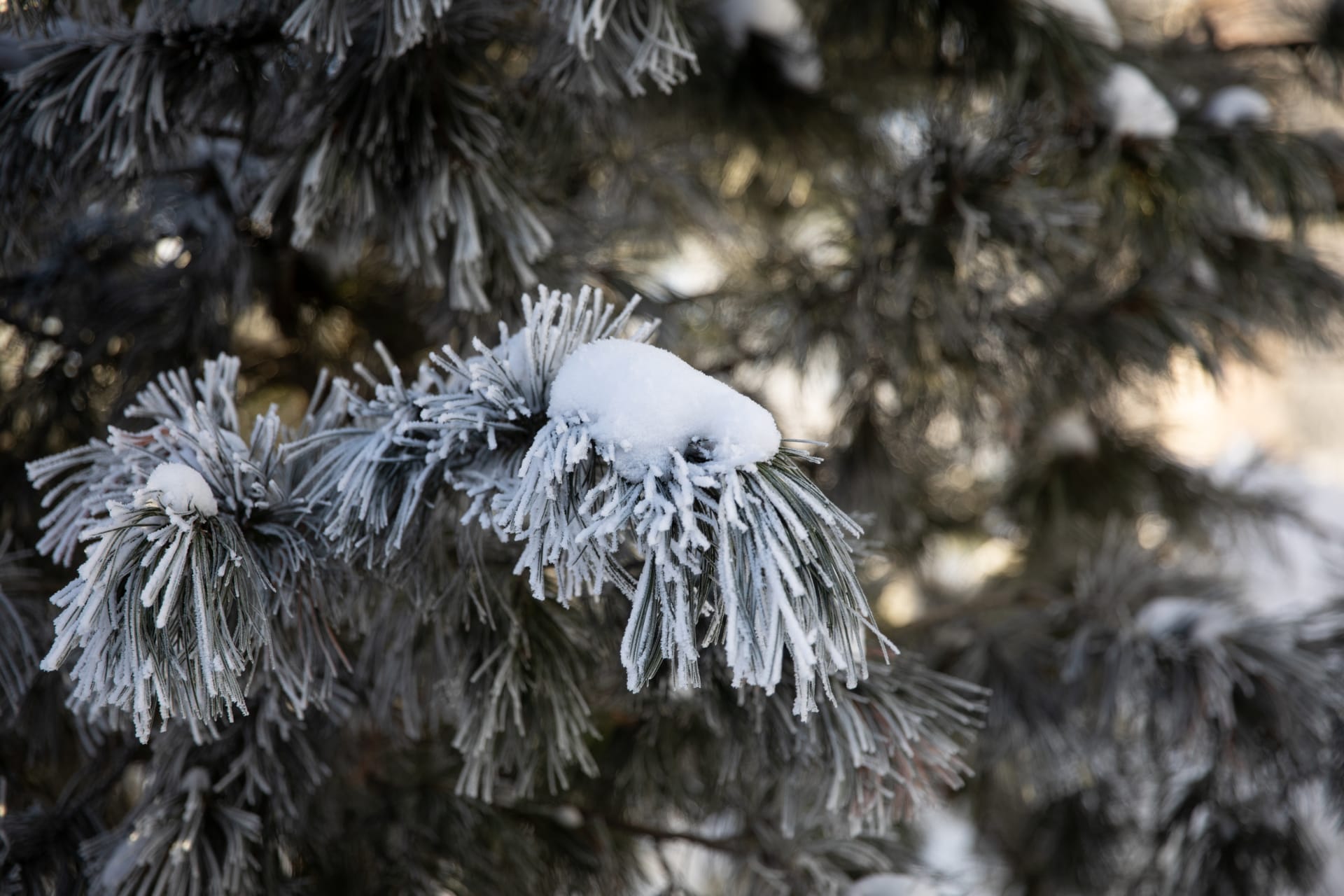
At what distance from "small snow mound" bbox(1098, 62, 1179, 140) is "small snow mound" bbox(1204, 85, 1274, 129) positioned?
0.21 metres

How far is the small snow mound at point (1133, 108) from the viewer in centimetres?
111

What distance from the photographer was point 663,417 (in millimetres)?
555

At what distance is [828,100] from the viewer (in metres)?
1.38

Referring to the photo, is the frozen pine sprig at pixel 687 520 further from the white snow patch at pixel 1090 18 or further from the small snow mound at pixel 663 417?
the white snow patch at pixel 1090 18

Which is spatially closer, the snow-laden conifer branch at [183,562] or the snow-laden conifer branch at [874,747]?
the snow-laden conifer branch at [183,562]

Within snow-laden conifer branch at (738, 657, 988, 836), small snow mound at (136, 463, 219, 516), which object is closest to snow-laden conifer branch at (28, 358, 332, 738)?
small snow mound at (136, 463, 219, 516)

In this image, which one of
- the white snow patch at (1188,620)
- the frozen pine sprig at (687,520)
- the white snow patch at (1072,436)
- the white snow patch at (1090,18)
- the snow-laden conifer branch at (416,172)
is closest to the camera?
the frozen pine sprig at (687,520)

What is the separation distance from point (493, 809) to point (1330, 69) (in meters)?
1.85

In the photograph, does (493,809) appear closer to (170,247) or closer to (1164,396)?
(170,247)

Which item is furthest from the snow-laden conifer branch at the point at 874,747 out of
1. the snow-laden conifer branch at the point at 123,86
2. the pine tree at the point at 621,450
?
the snow-laden conifer branch at the point at 123,86

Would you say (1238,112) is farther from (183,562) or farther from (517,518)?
(183,562)

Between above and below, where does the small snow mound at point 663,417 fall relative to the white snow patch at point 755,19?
above

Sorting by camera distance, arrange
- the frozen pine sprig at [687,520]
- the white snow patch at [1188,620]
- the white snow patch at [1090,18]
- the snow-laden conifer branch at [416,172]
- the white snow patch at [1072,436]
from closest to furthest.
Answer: the frozen pine sprig at [687,520] → the snow-laden conifer branch at [416,172] → the white snow patch at [1188,620] → the white snow patch at [1090,18] → the white snow patch at [1072,436]

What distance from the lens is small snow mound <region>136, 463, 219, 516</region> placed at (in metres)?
0.59
